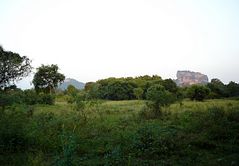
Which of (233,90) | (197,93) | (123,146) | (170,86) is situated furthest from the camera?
(170,86)

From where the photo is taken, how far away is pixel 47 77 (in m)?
56.8

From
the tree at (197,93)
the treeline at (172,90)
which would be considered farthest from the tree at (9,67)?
the tree at (197,93)

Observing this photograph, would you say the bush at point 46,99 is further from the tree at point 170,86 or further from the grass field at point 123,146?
the tree at point 170,86

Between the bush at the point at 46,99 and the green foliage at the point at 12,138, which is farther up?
the bush at the point at 46,99

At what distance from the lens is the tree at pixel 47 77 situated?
56531 millimetres

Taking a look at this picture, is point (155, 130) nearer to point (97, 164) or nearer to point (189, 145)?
point (189, 145)

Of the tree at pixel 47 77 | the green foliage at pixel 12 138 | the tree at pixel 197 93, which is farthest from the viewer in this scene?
the tree at pixel 47 77

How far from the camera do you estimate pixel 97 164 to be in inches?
321

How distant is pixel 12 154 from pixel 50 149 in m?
1.30

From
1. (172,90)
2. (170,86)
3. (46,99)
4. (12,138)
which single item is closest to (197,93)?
(172,90)

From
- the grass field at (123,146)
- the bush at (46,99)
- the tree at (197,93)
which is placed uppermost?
the tree at (197,93)

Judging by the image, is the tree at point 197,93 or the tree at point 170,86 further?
the tree at point 170,86

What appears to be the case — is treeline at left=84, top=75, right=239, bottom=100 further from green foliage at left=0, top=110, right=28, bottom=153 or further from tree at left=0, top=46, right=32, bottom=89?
green foliage at left=0, top=110, right=28, bottom=153

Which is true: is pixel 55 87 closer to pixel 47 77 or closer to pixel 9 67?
pixel 47 77
